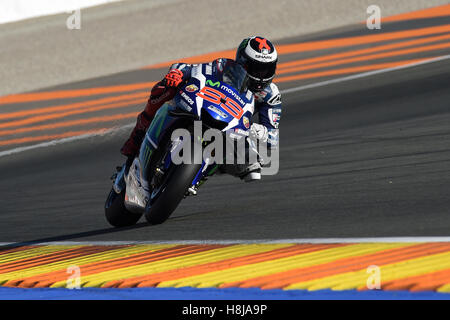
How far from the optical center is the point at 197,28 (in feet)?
66.9

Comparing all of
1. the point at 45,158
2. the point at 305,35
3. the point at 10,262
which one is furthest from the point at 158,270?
the point at 305,35

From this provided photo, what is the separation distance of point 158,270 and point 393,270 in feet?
5.41

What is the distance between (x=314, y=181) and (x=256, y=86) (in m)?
2.15

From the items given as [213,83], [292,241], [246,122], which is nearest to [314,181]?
[246,122]

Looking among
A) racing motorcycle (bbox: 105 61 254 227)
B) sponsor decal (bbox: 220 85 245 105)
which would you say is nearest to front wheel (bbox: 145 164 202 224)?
racing motorcycle (bbox: 105 61 254 227)

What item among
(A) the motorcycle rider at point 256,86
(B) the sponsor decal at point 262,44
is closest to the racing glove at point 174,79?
(A) the motorcycle rider at point 256,86

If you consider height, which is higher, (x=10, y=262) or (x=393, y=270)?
(x=10, y=262)

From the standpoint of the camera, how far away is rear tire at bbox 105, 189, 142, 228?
909 cm

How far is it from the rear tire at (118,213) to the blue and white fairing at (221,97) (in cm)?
142

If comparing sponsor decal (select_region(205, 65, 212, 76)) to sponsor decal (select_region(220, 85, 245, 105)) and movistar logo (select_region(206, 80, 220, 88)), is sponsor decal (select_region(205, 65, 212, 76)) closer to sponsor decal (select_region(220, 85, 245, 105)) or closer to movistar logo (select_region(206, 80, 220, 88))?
movistar logo (select_region(206, 80, 220, 88))

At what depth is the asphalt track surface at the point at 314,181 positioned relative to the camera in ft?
26.3

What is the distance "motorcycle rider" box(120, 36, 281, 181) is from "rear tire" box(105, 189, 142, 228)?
0.84 metres

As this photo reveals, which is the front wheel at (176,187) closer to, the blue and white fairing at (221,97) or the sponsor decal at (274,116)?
the blue and white fairing at (221,97)

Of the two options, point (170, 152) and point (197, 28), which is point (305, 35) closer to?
point (197, 28)
